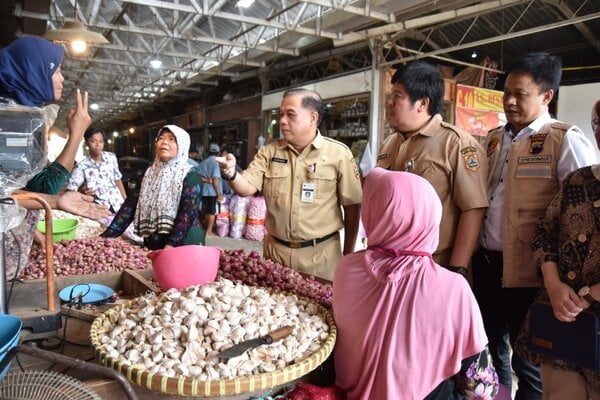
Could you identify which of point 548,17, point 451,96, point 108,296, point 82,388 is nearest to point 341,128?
point 451,96

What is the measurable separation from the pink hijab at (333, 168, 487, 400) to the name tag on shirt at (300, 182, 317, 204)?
3.48 feet

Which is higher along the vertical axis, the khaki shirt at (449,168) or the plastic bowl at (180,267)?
the khaki shirt at (449,168)

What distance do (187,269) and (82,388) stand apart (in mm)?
671

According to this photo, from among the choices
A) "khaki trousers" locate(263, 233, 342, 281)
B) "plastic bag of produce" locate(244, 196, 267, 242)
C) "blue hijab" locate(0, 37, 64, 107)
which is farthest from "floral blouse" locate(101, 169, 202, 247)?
"plastic bag of produce" locate(244, 196, 267, 242)

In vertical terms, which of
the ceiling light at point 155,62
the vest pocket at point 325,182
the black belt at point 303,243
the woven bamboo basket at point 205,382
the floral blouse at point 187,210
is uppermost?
the ceiling light at point 155,62

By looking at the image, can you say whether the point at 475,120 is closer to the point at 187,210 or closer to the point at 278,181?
the point at 278,181

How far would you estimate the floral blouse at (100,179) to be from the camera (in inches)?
156

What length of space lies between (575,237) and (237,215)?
615 centimetres

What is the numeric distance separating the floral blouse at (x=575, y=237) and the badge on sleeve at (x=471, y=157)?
14.4 inches

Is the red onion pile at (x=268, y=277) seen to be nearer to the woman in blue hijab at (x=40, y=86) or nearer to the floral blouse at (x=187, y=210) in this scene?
→ the floral blouse at (x=187, y=210)

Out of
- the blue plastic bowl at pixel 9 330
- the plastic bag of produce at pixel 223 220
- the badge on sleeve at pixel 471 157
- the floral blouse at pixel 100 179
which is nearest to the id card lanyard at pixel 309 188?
the badge on sleeve at pixel 471 157

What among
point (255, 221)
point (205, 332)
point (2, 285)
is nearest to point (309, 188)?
point (205, 332)

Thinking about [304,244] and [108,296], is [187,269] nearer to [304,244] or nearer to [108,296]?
[108,296]

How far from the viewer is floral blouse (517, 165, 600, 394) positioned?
4.89 ft
